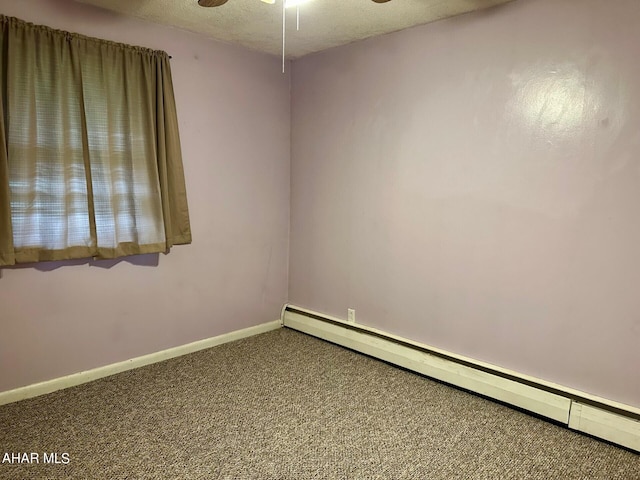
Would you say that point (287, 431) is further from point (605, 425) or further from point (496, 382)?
point (605, 425)

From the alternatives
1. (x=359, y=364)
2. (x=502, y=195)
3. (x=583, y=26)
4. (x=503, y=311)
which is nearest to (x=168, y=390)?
(x=359, y=364)

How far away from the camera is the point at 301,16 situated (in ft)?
9.00

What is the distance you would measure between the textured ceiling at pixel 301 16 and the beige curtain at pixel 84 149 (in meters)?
0.27

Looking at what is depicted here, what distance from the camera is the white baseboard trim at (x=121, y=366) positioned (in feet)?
8.41

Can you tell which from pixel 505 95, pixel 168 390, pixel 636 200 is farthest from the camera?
pixel 168 390

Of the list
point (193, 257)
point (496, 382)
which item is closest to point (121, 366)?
point (193, 257)

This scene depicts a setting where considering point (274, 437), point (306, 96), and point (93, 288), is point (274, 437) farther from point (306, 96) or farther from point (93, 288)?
point (306, 96)

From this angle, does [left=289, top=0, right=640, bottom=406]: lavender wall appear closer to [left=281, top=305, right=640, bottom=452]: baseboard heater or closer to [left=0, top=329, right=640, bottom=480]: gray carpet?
[left=281, top=305, right=640, bottom=452]: baseboard heater

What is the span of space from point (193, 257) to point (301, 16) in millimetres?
1833

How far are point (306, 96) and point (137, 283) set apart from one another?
199 cm

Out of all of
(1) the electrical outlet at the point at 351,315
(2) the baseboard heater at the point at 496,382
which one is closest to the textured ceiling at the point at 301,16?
(1) the electrical outlet at the point at 351,315

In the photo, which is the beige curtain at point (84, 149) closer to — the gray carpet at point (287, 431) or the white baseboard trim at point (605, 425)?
the gray carpet at point (287, 431)

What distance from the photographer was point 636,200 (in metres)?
2.14

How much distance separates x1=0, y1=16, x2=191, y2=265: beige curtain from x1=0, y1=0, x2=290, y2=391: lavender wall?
157mm
